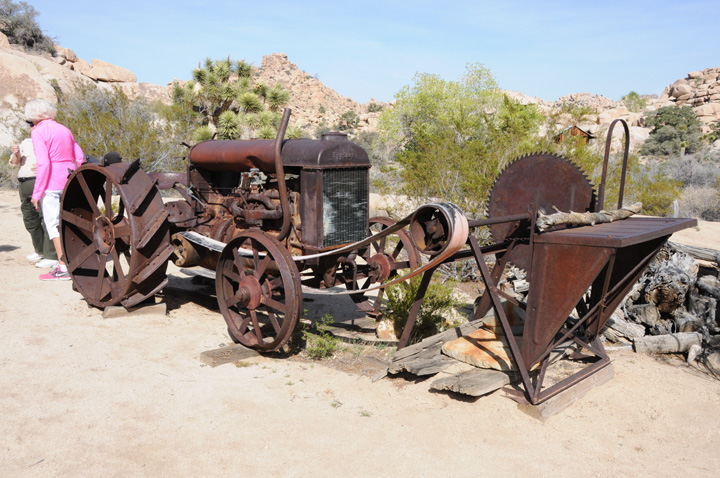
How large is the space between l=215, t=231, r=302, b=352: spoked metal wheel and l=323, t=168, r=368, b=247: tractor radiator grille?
2.02 feet

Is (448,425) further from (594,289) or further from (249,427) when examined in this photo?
(594,289)

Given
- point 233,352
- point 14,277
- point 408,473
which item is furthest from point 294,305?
Result: point 14,277

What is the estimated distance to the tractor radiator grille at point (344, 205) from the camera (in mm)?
4844

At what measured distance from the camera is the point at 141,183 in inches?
211

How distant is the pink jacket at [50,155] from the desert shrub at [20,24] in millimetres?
31317

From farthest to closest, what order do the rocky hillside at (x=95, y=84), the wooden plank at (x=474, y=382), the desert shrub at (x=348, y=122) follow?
the desert shrub at (x=348, y=122) < the rocky hillside at (x=95, y=84) < the wooden plank at (x=474, y=382)

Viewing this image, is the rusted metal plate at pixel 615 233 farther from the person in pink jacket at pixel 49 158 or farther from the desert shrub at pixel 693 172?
the desert shrub at pixel 693 172

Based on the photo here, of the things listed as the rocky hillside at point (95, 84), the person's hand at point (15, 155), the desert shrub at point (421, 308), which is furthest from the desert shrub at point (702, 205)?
the person's hand at point (15, 155)

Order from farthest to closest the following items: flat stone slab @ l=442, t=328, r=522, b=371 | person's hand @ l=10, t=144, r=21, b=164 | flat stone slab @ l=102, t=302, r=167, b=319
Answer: person's hand @ l=10, t=144, r=21, b=164 → flat stone slab @ l=102, t=302, r=167, b=319 → flat stone slab @ l=442, t=328, r=522, b=371

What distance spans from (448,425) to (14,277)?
6112mm

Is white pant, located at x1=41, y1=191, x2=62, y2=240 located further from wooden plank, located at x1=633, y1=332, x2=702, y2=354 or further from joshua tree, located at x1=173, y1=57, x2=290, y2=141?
joshua tree, located at x1=173, y1=57, x2=290, y2=141

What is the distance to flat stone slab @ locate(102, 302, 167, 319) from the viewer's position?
215 inches

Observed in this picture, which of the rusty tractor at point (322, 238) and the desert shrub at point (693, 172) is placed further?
the desert shrub at point (693, 172)

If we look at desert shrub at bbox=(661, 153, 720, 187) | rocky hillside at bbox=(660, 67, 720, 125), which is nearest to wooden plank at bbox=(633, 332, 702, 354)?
desert shrub at bbox=(661, 153, 720, 187)
